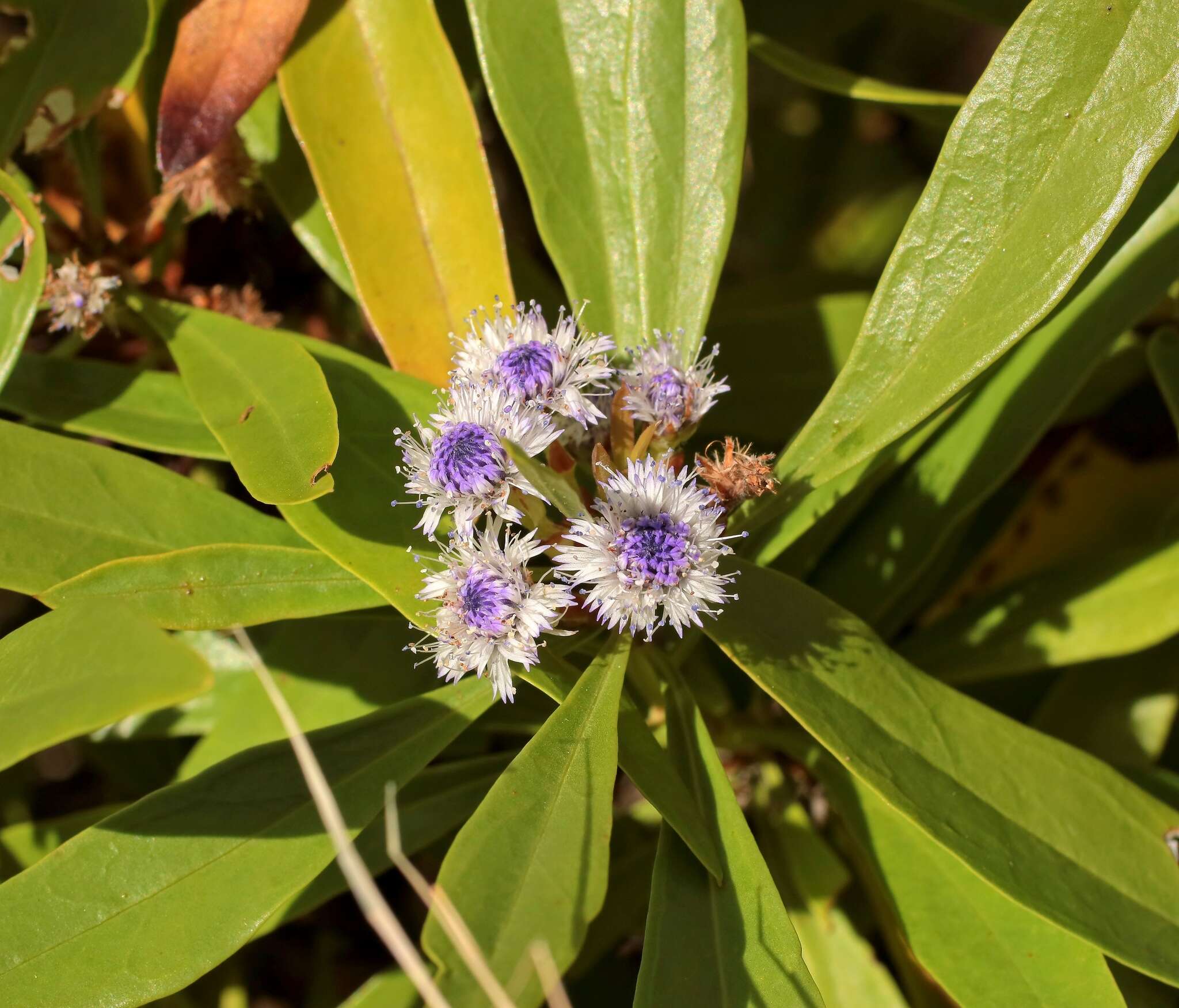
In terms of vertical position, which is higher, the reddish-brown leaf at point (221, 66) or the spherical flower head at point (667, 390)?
the reddish-brown leaf at point (221, 66)

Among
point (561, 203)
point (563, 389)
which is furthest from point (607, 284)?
point (563, 389)

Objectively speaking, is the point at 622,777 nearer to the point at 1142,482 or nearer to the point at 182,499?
the point at 182,499

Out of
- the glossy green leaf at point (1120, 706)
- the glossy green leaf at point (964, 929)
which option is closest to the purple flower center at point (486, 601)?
the glossy green leaf at point (964, 929)

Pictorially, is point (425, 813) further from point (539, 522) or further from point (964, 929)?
point (964, 929)

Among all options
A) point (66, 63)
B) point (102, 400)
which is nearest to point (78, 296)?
point (102, 400)

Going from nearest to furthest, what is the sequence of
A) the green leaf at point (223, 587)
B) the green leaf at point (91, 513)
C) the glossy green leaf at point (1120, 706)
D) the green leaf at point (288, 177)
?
the green leaf at point (223, 587), the green leaf at point (91, 513), the green leaf at point (288, 177), the glossy green leaf at point (1120, 706)

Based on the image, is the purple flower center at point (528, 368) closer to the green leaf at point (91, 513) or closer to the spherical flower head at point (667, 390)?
the spherical flower head at point (667, 390)

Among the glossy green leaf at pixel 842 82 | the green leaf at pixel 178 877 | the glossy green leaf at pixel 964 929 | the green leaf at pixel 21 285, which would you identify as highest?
the glossy green leaf at pixel 842 82

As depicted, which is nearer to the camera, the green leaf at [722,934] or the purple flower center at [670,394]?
the green leaf at [722,934]
